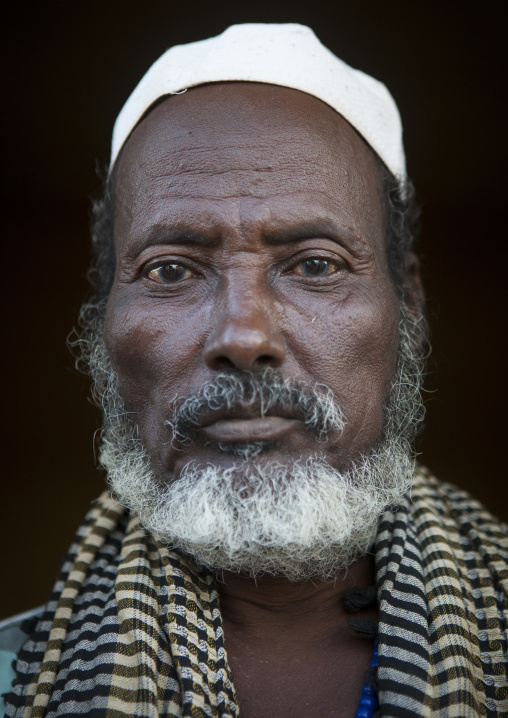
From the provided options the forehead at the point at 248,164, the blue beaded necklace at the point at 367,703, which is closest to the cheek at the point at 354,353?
the forehead at the point at 248,164

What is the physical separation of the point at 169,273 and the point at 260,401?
55 centimetres

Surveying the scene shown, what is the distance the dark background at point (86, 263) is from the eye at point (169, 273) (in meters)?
2.27

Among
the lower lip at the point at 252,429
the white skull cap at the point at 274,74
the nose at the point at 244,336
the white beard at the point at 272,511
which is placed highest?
the white skull cap at the point at 274,74

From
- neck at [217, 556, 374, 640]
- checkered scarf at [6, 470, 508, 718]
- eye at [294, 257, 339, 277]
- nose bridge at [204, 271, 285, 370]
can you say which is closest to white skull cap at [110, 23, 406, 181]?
eye at [294, 257, 339, 277]

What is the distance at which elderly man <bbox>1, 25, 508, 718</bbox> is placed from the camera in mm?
1611

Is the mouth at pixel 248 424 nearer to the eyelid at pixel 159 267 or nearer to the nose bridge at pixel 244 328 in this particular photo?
the nose bridge at pixel 244 328

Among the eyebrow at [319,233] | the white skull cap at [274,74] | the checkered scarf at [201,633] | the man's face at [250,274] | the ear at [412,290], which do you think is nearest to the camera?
the checkered scarf at [201,633]

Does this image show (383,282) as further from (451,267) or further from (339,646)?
(451,267)

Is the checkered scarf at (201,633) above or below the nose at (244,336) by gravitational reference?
below

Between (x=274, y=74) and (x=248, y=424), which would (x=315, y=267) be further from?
(x=274, y=74)

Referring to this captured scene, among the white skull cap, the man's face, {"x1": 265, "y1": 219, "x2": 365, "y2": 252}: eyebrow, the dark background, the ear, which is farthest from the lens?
the dark background

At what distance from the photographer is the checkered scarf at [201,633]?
1.55 meters

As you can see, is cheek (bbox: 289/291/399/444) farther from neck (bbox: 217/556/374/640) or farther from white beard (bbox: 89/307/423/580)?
neck (bbox: 217/556/374/640)

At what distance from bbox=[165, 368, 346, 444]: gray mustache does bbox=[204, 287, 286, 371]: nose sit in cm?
4
